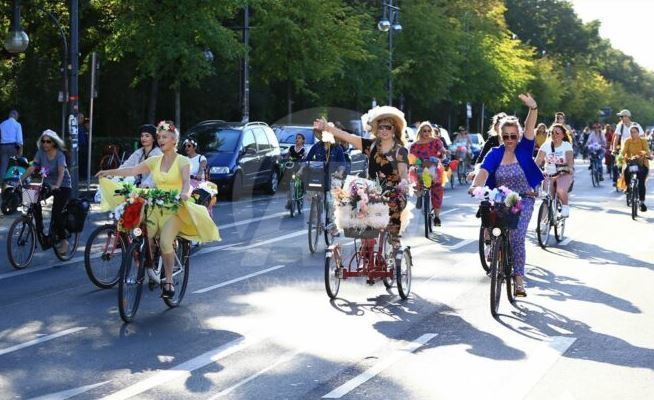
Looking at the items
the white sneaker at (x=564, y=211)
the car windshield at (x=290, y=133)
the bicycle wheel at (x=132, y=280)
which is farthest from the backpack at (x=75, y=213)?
the car windshield at (x=290, y=133)

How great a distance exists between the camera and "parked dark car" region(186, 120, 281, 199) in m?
25.6

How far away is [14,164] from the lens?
22.7 meters

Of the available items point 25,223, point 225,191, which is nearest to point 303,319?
point 25,223

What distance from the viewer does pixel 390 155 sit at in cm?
1130

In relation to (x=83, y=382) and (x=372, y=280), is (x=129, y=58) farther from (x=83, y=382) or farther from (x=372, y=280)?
(x=83, y=382)

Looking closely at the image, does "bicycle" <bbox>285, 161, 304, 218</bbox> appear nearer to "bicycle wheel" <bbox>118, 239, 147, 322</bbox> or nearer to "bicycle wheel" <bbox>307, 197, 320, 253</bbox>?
"bicycle wheel" <bbox>307, 197, 320, 253</bbox>

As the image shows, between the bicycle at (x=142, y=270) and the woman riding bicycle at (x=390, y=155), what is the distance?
5.87ft

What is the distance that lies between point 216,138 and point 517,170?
16121 mm

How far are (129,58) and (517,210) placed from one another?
26.5 m

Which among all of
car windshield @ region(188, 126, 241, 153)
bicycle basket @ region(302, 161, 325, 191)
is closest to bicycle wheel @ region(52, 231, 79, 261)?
bicycle basket @ region(302, 161, 325, 191)

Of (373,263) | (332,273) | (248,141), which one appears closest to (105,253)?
(332,273)

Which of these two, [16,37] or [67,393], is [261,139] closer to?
[16,37]

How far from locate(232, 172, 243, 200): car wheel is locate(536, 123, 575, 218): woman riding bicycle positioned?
9.83 m

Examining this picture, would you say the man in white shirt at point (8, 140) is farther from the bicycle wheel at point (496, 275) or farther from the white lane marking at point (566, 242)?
the bicycle wheel at point (496, 275)
